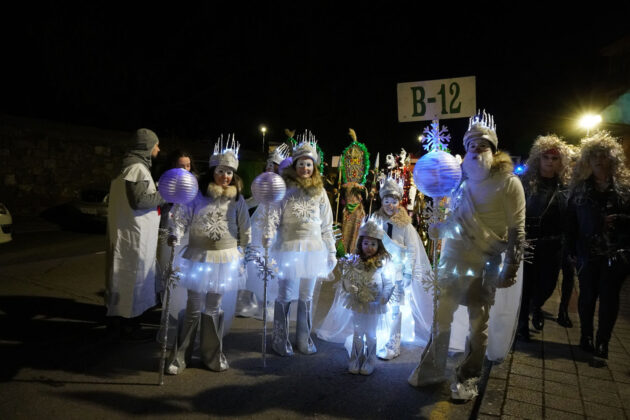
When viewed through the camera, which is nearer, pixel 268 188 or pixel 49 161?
pixel 268 188

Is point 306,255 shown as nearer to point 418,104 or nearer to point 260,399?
point 260,399

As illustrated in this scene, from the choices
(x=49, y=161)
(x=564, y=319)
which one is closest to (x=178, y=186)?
(x=564, y=319)

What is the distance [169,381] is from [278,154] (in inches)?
143

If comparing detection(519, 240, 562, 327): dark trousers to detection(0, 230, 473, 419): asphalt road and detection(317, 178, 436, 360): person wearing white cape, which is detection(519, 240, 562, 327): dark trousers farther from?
detection(0, 230, 473, 419): asphalt road

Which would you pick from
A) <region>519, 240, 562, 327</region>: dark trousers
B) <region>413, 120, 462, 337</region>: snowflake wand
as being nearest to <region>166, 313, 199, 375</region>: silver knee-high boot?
<region>413, 120, 462, 337</region>: snowflake wand

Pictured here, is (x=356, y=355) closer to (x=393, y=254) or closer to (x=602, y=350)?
(x=393, y=254)

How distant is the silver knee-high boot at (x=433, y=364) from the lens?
3.66m

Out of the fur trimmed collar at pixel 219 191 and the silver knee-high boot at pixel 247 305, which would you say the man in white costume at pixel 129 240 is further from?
the silver knee-high boot at pixel 247 305

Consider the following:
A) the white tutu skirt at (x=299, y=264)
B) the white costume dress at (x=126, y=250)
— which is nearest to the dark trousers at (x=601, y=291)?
the white tutu skirt at (x=299, y=264)

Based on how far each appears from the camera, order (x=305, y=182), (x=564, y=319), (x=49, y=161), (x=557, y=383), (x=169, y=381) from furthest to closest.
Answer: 1. (x=49, y=161)
2. (x=564, y=319)
3. (x=305, y=182)
4. (x=557, y=383)
5. (x=169, y=381)

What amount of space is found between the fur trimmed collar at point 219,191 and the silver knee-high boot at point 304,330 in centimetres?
140

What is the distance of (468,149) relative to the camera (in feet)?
11.8

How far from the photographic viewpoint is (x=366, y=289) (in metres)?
4.09

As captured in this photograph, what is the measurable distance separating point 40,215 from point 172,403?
1414 cm
